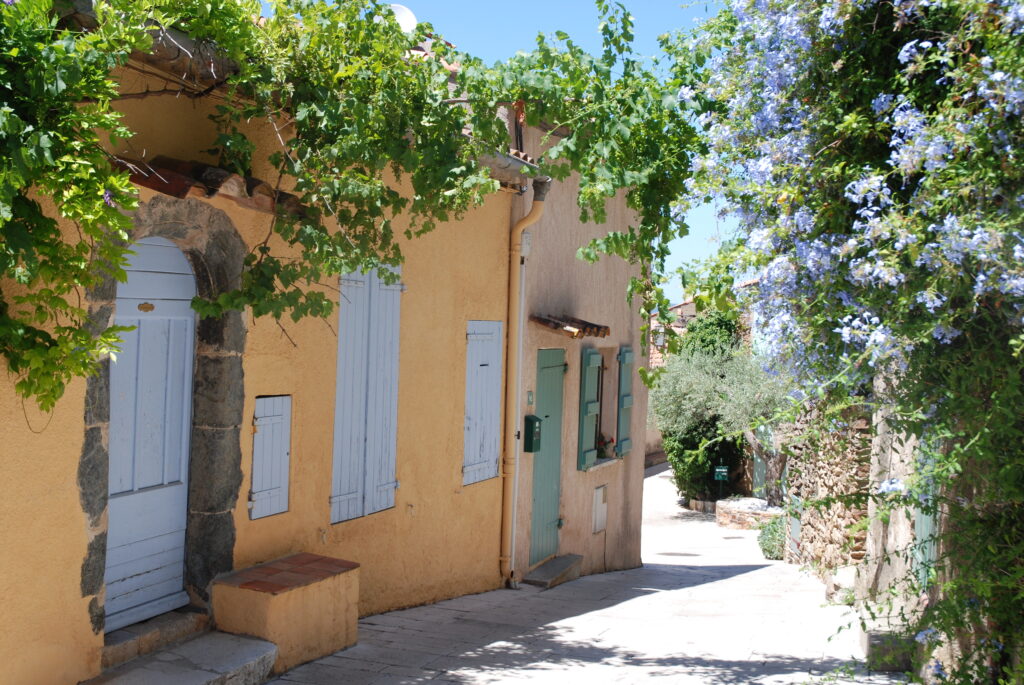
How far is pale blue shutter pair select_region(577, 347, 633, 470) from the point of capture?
10.2m

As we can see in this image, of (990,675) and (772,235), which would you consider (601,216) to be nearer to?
(772,235)

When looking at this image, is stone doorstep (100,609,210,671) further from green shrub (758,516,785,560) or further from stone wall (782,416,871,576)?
green shrub (758,516,785,560)

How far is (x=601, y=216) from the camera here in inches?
197

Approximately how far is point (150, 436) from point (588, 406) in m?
6.09

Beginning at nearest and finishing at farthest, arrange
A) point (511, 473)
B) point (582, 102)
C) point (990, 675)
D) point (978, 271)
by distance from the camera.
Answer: point (978, 271)
point (990, 675)
point (582, 102)
point (511, 473)

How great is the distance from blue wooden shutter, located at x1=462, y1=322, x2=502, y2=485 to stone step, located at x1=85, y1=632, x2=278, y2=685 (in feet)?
10.2

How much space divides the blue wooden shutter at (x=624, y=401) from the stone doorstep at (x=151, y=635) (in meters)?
7.06

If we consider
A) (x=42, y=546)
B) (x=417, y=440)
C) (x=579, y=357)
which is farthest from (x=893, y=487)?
(x=579, y=357)

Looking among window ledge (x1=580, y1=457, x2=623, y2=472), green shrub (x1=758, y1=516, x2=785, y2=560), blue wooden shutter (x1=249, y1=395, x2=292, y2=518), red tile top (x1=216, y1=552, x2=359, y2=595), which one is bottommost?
green shrub (x1=758, y1=516, x2=785, y2=560)

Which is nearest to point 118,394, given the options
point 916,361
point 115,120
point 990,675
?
point 115,120

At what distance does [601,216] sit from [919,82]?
1.79 meters

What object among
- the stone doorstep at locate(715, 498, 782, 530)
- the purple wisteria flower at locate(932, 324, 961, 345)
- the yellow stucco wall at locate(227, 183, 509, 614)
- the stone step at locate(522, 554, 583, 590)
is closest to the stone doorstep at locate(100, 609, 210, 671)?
the yellow stucco wall at locate(227, 183, 509, 614)

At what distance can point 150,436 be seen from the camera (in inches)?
192

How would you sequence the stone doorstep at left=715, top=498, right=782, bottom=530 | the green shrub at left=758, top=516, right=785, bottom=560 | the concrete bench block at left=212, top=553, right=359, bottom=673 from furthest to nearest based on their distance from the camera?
1. the stone doorstep at left=715, top=498, right=782, bottom=530
2. the green shrub at left=758, top=516, right=785, bottom=560
3. the concrete bench block at left=212, top=553, right=359, bottom=673
